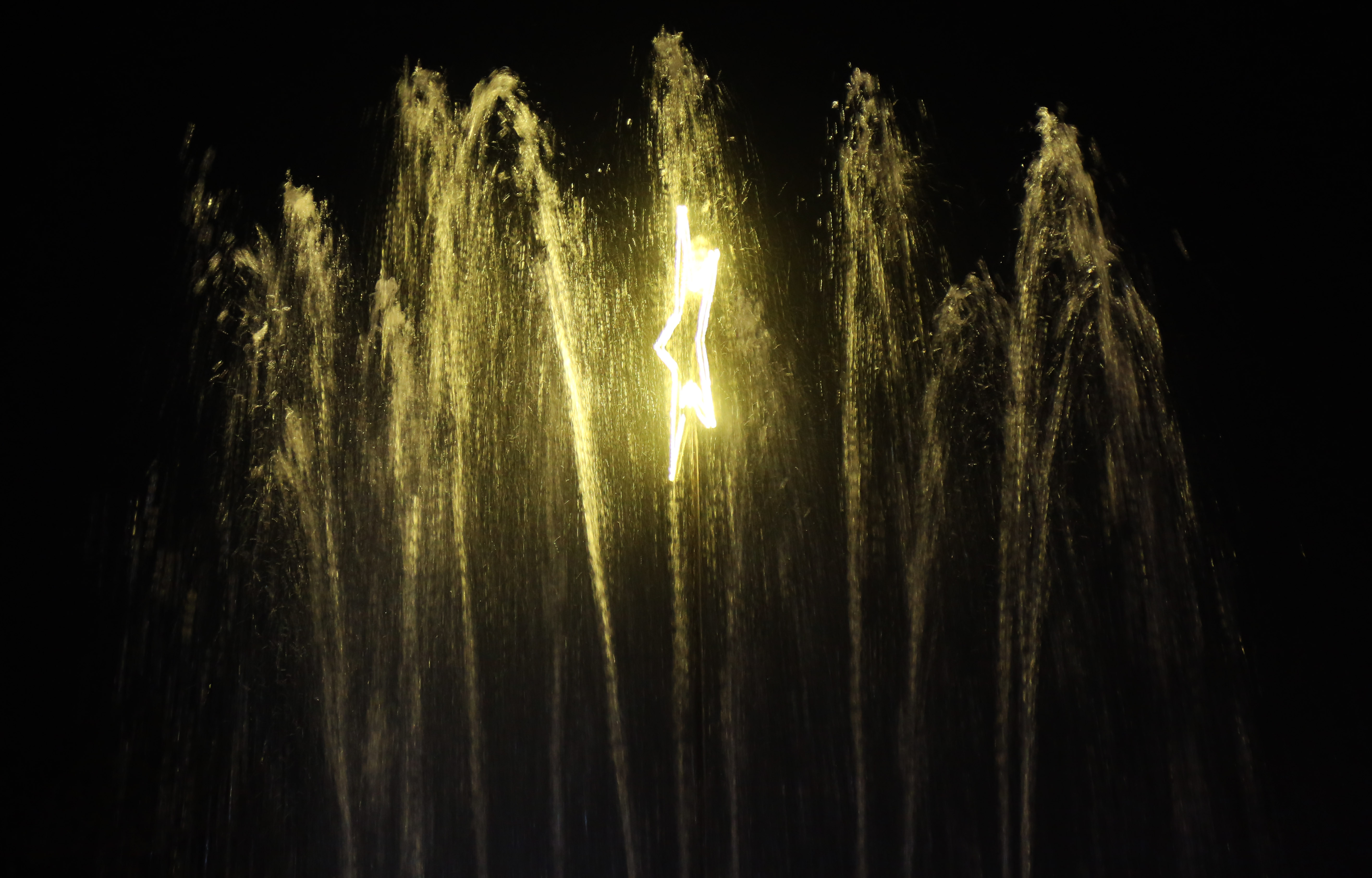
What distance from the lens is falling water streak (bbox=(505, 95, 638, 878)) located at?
3990mm

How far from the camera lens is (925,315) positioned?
418 centimetres

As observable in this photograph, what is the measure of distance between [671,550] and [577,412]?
0.73 m

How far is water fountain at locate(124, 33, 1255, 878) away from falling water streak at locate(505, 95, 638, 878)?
0.5 inches

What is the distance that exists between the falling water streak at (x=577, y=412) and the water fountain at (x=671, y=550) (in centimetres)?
1

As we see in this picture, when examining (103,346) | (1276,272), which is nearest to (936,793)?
(1276,272)

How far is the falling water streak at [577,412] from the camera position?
399 centimetres

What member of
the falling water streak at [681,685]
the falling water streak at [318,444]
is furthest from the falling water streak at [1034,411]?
the falling water streak at [318,444]

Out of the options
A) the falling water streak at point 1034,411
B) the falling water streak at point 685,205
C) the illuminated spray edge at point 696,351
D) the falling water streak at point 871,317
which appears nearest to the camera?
the illuminated spray edge at point 696,351

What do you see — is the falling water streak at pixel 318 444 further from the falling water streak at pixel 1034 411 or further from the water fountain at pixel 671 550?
the falling water streak at pixel 1034 411

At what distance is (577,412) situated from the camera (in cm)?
426

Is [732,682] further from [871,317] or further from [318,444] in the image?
[318,444]

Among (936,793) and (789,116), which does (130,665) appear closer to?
(936,793)

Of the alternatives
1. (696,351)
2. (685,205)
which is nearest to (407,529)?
(696,351)

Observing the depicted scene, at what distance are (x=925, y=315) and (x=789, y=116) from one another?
43.4 inches
